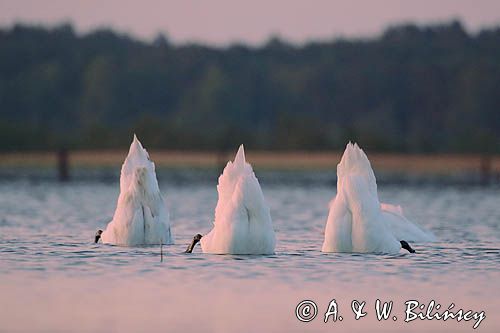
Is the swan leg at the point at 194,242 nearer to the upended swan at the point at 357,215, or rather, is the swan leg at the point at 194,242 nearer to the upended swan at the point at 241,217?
the upended swan at the point at 241,217

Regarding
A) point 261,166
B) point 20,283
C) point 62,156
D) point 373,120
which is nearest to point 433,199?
point 62,156

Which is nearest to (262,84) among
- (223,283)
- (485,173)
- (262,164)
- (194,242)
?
(262,164)

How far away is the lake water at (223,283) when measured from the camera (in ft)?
66.0

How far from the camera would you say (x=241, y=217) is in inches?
1070

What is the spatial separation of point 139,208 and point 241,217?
3.54 meters

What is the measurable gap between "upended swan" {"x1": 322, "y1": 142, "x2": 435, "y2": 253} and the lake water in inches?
15.9

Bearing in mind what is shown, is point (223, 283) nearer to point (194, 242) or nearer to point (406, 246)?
point (194, 242)

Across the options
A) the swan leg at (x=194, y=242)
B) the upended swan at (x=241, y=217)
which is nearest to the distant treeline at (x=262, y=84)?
the swan leg at (x=194, y=242)

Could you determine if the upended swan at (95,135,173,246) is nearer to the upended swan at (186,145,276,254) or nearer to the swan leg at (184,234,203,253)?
the swan leg at (184,234,203,253)

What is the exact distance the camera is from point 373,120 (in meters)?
123

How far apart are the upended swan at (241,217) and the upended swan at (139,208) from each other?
6.84ft

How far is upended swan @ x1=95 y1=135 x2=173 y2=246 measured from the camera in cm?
3003

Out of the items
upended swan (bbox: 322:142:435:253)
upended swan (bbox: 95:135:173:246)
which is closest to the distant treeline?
upended swan (bbox: 95:135:173:246)

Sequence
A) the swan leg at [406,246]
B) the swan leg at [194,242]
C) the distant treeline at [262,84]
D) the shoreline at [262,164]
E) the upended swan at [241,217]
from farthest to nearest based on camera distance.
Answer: the distant treeline at [262,84] → the shoreline at [262,164] → the swan leg at [406,246] → the swan leg at [194,242] → the upended swan at [241,217]
